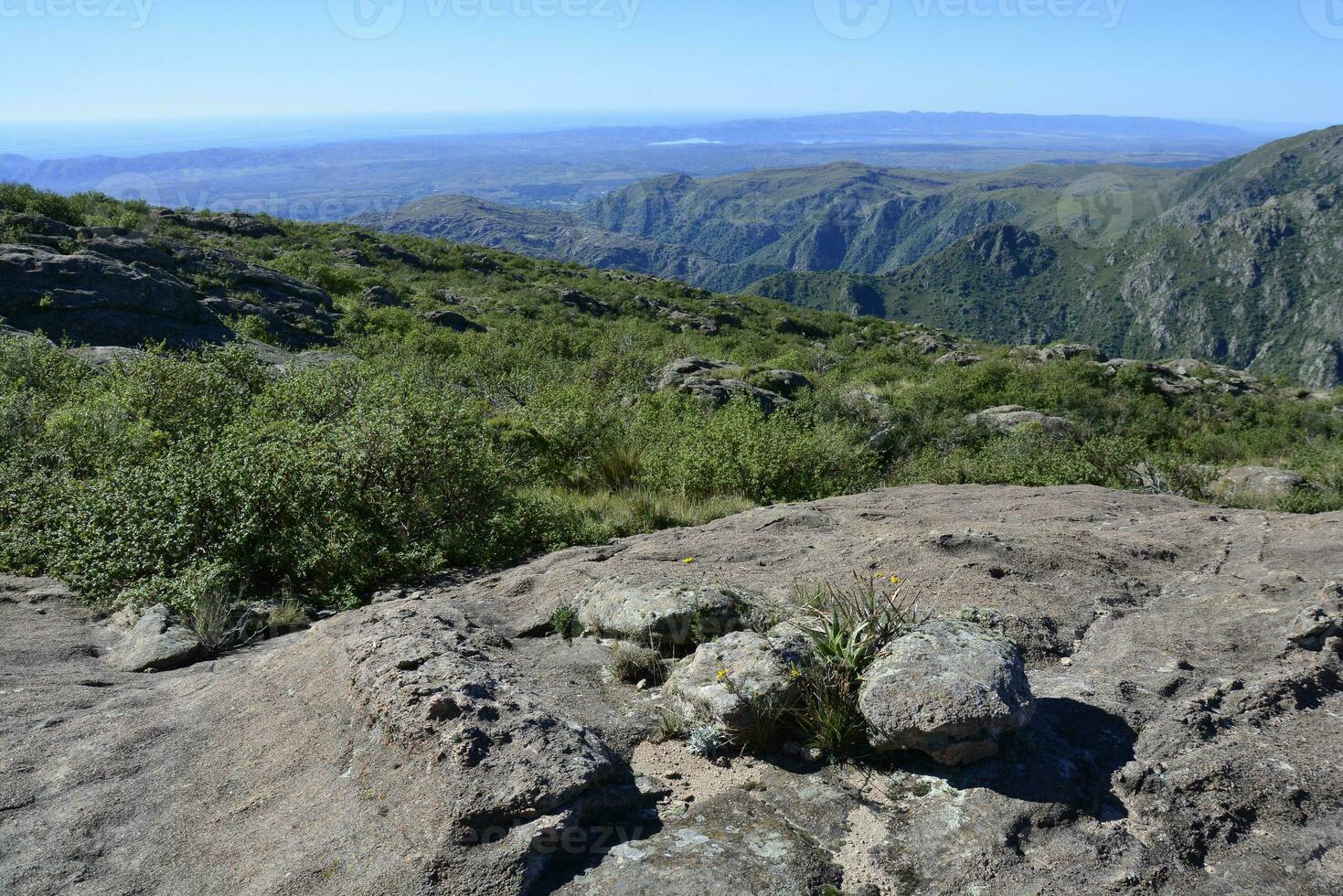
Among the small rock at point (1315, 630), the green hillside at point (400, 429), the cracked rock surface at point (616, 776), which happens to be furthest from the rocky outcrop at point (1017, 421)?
the small rock at point (1315, 630)

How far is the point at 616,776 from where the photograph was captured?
345 centimetres

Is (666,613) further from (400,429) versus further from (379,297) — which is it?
(379,297)

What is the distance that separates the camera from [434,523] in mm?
7738

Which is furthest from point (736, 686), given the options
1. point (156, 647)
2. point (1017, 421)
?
point (1017, 421)

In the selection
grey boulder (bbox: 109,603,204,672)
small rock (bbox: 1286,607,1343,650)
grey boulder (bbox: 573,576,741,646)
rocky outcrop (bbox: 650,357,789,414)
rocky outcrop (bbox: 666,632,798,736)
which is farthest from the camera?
rocky outcrop (bbox: 650,357,789,414)

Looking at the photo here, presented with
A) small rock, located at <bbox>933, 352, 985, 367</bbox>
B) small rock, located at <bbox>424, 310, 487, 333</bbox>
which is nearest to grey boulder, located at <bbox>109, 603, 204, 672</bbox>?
small rock, located at <bbox>424, 310, 487, 333</bbox>

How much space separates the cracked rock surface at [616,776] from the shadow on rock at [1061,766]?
0.04 feet

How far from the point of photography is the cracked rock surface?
2.92m

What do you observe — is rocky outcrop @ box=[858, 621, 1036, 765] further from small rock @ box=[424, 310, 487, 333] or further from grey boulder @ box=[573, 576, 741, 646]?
small rock @ box=[424, 310, 487, 333]

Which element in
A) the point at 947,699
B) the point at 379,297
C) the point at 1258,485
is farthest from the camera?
the point at 379,297

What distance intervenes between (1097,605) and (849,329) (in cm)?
4459

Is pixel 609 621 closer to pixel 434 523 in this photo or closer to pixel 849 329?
pixel 434 523

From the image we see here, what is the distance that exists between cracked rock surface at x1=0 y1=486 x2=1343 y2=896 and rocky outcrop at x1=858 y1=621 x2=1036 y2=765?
6.7 inches

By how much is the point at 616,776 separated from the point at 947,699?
5.12 feet
